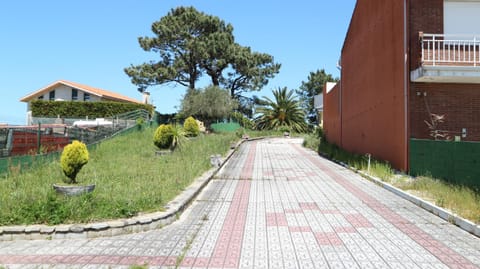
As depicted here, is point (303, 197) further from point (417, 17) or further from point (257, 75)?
point (257, 75)

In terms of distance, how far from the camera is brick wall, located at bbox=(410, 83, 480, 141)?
13.4 metres

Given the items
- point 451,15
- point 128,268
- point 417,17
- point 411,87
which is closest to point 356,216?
point 128,268

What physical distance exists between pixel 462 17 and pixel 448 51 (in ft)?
5.38

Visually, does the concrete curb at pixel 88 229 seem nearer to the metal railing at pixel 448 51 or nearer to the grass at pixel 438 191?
the grass at pixel 438 191

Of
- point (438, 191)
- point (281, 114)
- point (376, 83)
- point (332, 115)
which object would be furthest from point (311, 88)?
point (438, 191)

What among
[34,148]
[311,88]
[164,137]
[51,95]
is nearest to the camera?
[34,148]

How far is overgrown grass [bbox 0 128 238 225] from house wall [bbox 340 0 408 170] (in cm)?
702

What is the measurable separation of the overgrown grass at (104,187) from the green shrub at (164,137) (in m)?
0.60

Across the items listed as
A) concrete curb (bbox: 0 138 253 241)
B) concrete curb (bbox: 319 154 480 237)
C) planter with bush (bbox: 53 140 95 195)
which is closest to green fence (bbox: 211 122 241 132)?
concrete curb (bbox: 319 154 480 237)

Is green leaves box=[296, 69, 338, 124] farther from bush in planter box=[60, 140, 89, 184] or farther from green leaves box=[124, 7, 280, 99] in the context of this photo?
bush in planter box=[60, 140, 89, 184]

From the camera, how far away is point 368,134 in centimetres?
1845

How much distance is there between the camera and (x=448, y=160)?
10789 millimetres

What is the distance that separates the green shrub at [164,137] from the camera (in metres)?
18.2

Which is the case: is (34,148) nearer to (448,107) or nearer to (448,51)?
(448,107)
